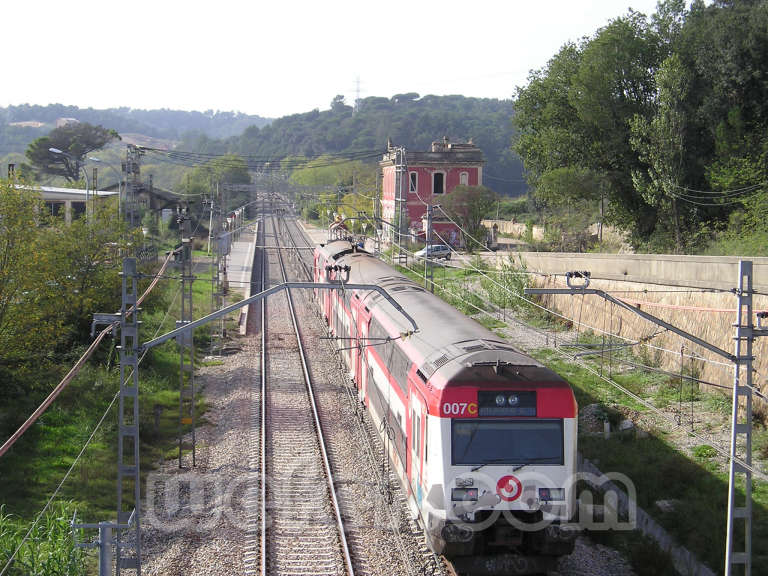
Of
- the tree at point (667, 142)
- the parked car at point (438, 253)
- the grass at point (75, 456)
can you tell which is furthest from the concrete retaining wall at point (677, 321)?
the parked car at point (438, 253)

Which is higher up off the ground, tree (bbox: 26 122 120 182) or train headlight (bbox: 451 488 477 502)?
tree (bbox: 26 122 120 182)

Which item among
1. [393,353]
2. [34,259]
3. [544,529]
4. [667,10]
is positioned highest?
[667,10]

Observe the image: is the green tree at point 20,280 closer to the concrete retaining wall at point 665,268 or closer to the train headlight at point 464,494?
the train headlight at point 464,494

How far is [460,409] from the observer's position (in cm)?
1058

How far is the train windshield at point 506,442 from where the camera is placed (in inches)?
417

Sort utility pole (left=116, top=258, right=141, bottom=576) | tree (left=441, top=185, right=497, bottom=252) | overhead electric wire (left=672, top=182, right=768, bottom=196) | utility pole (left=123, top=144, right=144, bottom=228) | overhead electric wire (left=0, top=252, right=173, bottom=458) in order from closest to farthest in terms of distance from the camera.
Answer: overhead electric wire (left=0, top=252, right=173, bottom=458) → utility pole (left=116, top=258, right=141, bottom=576) → utility pole (left=123, top=144, right=144, bottom=228) → overhead electric wire (left=672, top=182, right=768, bottom=196) → tree (left=441, top=185, right=497, bottom=252)

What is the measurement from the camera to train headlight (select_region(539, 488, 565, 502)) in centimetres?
1066

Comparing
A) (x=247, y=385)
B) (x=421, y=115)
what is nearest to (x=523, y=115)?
(x=247, y=385)

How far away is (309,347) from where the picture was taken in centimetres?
3020

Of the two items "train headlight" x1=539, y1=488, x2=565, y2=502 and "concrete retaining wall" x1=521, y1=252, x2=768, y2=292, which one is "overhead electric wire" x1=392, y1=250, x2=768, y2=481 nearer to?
"train headlight" x1=539, y1=488, x2=565, y2=502

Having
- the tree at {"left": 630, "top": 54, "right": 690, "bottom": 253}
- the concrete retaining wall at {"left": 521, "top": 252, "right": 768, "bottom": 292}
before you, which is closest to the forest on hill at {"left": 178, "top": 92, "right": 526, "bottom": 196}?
the tree at {"left": 630, "top": 54, "right": 690, "bottom": 253}

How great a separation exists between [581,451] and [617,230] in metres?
29.6

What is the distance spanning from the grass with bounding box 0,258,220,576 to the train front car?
558 cm

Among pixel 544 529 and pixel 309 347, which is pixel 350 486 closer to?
pixel 544 529
